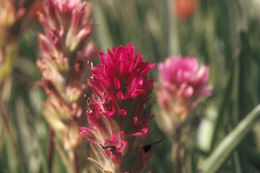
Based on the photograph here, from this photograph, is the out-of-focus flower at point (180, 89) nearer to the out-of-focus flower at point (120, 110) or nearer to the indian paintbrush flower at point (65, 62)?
the indian paintbrush flower at point (65, 62)

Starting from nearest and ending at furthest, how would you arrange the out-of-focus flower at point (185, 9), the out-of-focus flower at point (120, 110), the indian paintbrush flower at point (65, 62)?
the out-of-focus flower at point (120, 110) < the indian paintbrush flower at point (65, 62) < the out-of-focus flower at point (185, 9)

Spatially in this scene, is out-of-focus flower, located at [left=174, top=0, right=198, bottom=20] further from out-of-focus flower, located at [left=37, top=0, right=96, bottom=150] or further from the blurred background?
out-of-focus flower, located at [left=37, top=0, right=96, bottom=150]

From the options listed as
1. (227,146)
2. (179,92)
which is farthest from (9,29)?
(227,146)

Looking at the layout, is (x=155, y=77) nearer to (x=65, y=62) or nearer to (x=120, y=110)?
(x=65, y=62)

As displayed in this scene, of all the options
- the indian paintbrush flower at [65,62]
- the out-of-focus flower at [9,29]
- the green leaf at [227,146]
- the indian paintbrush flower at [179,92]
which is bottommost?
the green leaf at [227,146]

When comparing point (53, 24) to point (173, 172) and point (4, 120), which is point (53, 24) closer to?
point (4, 120)

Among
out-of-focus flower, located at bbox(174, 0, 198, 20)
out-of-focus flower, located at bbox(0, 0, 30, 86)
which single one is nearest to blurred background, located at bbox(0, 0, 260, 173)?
out-of-focus flower, located at bbox(0, 0, 30, 86)

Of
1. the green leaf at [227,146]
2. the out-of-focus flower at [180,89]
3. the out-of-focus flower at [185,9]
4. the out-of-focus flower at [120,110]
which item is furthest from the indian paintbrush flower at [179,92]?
the out-of-focus flower at [185,9]

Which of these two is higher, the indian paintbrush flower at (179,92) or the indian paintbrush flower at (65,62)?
the indian paintbrush flower at (65,62)

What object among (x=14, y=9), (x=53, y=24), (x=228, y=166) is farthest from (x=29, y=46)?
(x=228, y=166)

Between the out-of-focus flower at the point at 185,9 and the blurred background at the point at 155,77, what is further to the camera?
the out-of-focus flower at the point at 185,9
